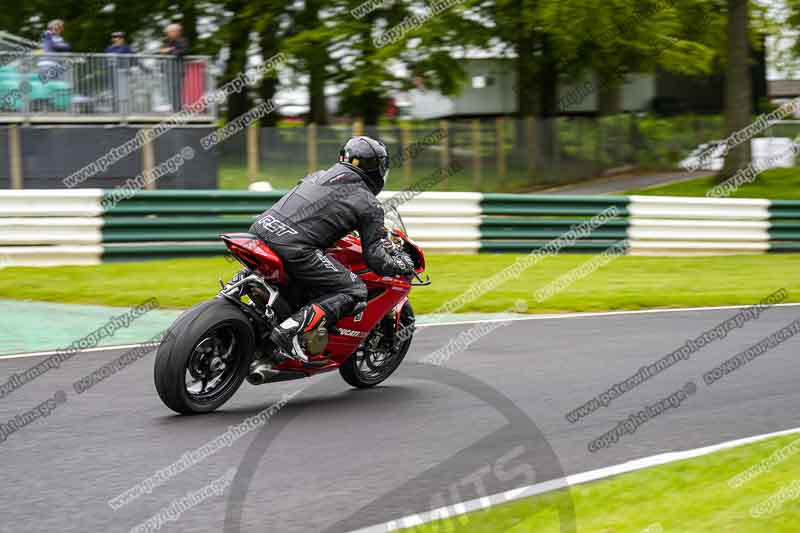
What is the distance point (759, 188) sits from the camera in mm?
27422

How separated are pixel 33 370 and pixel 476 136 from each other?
1945cm

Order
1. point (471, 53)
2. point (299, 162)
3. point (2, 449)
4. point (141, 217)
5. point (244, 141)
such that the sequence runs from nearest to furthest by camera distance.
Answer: point (2, 449) < point (141, 217) < point (244, 141) < point (299, 162) < point (471, 53)

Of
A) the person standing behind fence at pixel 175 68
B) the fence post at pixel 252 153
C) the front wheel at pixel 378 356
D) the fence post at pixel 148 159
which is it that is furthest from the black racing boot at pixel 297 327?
the person standing behind fence at pixel 175 68

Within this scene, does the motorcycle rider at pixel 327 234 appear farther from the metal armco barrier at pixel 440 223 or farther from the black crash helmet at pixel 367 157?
the metal armco barrier at pixel 440 223

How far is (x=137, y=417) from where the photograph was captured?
7.36 m

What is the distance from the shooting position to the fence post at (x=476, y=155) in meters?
27.1

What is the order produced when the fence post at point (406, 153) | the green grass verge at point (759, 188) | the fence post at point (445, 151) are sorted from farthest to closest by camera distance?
the green grass verge at point (759, 188) → the fence post at point (445, 151) → the fence post at point (406, 153)

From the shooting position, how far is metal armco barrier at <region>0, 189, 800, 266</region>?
538 inches

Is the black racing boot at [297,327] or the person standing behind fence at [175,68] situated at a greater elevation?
the person standing behind fence at [175,68]

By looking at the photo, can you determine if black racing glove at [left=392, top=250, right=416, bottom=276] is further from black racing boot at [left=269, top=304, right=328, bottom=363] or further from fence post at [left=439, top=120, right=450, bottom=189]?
fence post at [left=439, top=120, right=450, bottom=189]

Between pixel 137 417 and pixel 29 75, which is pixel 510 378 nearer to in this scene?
pixel 137 417

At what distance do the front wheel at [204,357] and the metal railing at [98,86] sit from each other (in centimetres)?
1139

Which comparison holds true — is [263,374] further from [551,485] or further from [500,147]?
Result: [500,147]

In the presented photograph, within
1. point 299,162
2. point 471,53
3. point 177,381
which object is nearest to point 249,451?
point 177,381
